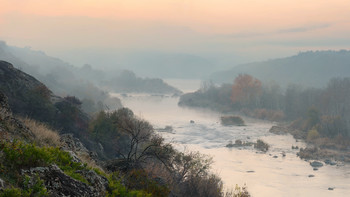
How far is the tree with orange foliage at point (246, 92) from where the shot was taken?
9038 centimetres

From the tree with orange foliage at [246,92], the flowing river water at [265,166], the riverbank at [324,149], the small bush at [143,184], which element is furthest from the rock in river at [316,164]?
the tree with orange foliage at [246,92]

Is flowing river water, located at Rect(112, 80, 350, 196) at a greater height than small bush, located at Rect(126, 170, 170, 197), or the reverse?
small bush, located at Rect(126, 170, 170, 197)

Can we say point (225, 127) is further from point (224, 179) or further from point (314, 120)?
point (224, 179)

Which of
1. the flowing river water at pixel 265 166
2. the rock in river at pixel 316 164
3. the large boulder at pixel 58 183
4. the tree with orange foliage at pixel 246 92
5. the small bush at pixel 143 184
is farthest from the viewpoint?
the tree with orange foliage at pixel 246 92

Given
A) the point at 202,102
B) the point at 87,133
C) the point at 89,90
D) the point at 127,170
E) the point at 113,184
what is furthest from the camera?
the point at 202,102

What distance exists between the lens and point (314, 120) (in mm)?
61031

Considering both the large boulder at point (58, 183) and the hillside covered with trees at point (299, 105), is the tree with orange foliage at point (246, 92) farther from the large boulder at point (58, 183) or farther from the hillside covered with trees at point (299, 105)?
the large boulder at point (58, 183)

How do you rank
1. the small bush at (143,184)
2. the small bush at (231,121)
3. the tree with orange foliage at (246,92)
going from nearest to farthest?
the small bush at (143,184) < the small bush at (231,121) < the tree with orange foliage at (246,92)

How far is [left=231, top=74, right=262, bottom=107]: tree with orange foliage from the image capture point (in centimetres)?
9038

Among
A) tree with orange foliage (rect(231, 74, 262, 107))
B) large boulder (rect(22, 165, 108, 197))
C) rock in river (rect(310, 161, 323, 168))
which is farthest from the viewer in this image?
tree with orange foliage (rect(231, 74, 262, 107))

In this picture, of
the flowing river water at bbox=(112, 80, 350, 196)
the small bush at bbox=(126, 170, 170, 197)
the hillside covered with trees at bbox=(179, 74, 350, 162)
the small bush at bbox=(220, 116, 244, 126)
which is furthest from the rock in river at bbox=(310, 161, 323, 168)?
the small bush at bbox=(126, 170, 170, 197)

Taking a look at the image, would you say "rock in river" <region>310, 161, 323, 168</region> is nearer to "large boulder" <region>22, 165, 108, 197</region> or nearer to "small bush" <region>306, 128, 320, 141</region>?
"small bush" <region>306, 128, 320, 141</region>

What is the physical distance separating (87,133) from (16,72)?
7892mm

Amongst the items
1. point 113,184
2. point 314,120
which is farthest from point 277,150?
point 113,184
